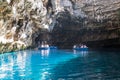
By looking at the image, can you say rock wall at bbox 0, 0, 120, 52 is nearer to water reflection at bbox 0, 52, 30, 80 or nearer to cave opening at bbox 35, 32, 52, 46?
cave opening at bbox 35, 32, 52, 46

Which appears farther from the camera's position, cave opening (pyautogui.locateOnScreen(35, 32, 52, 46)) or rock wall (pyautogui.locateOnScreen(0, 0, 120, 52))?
cave opening (pyautogui.locateOnScreen(35, 32, 52, 46))

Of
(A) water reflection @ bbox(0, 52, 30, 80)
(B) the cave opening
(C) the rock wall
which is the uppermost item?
(C) the rock wall

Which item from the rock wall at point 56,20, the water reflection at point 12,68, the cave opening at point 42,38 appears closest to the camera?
the water reflection at point 12,68

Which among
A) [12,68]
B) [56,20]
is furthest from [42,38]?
[12,68]

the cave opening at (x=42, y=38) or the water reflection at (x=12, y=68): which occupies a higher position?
the cave opening at (x=42, y=38)

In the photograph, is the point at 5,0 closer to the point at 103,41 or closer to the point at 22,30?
the point at 22,30

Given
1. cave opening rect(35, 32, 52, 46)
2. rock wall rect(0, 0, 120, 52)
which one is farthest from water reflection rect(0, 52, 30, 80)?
cave opening rect(35, 32, 52, 46)

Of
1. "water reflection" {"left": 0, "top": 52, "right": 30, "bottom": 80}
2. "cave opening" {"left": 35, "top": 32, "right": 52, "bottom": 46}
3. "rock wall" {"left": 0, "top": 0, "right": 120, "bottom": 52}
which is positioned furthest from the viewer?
"cave opening" {"left": 35, "top": 32, "right": 52, "bottom": 46}

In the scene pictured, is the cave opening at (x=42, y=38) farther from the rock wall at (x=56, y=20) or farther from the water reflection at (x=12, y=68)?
the water reflection at (x=12, y=68)

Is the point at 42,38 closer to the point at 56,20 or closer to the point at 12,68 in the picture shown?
the point at 56,20

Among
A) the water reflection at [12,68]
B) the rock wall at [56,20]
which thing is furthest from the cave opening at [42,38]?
the water reflection at [12,68]

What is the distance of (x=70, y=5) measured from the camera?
143 ft

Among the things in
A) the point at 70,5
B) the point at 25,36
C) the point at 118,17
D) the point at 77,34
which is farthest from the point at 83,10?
the point at 25,36

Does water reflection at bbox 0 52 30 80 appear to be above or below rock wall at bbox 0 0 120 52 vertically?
below
